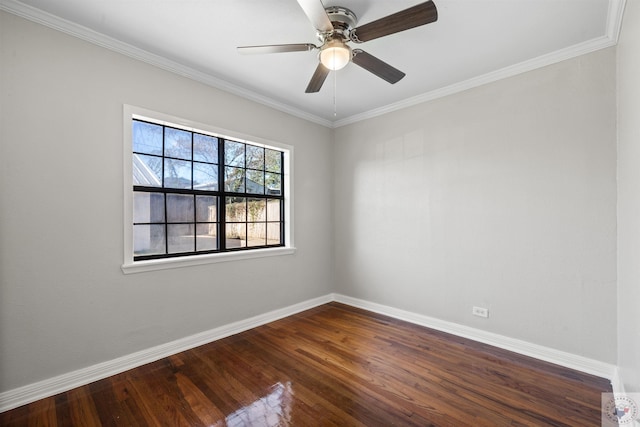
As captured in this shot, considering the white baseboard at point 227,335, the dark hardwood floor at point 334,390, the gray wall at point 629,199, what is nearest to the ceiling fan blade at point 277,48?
the gray wall at point 629,199

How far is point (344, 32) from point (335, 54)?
0.64ft

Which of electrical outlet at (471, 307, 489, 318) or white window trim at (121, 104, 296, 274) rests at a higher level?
white window trim at (121, 104, 296, 274)

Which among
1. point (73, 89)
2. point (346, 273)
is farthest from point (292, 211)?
point (73, 89)

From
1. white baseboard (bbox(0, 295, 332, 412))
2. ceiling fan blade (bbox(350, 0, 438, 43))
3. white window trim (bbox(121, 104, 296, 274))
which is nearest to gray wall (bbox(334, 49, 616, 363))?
white window trim (bbox(121, 104, 296, 274))

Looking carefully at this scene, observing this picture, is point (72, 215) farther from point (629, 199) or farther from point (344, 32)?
point (629, 199)

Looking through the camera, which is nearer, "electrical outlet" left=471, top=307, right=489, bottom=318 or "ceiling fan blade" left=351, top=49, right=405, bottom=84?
"ceiling fan blade" left=351, top=49, right=405, bottom=84

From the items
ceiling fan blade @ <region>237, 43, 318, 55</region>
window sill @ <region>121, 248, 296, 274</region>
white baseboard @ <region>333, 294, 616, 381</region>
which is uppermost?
ceiling fan blade @ <region>237, 43, 318, 55</region>

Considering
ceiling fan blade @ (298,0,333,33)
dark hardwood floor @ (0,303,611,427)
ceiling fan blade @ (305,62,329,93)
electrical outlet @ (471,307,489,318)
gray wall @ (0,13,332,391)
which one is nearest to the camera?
ceiling fan blade @ (298,0,333,33)

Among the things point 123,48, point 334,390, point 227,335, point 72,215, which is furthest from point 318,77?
point 227,335

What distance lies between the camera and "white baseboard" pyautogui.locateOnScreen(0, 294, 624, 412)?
1979 mm

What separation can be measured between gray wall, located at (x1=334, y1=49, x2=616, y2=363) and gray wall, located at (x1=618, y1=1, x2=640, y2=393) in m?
0.20

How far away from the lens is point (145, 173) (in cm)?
260

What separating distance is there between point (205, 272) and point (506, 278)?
9.79ft

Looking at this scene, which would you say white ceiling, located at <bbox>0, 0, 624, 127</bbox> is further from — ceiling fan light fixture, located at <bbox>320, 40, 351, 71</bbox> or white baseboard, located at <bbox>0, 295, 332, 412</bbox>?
white baseboard, located at <bbox>0, 295, 332, 412</bbox>
